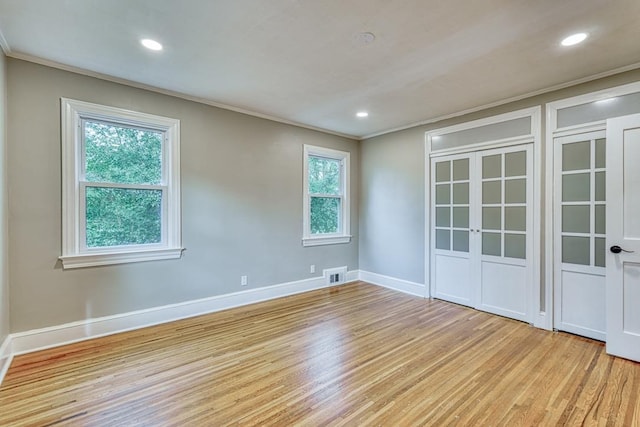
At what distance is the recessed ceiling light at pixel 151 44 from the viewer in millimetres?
2392

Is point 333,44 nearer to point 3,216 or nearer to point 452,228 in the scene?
point 452,228

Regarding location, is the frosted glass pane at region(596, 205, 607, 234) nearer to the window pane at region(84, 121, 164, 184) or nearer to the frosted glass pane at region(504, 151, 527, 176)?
the frosted glass pane at region(504, 151, 527, 176)

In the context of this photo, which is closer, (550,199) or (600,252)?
(600,252)

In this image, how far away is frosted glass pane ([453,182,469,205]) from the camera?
4047mm

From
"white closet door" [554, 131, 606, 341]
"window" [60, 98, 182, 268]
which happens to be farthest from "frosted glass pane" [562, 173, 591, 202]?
"window" [60, 98, 182, 268]

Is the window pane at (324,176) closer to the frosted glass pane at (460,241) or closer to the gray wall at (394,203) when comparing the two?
the gray wall at (394,203)

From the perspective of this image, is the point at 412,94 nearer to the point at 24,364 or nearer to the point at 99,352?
the point at 99,352

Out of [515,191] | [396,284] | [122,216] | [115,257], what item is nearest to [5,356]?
[115,257]

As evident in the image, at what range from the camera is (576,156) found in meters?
3.12

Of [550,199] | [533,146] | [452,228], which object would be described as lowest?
[452,228]

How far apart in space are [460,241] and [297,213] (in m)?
2.36

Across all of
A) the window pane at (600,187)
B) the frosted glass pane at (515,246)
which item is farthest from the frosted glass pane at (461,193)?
the window pane at (600,187)

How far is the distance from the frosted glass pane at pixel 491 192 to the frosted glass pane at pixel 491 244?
1.37 feet

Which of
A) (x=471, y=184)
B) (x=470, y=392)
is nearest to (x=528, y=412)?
(x=470, y=392)
